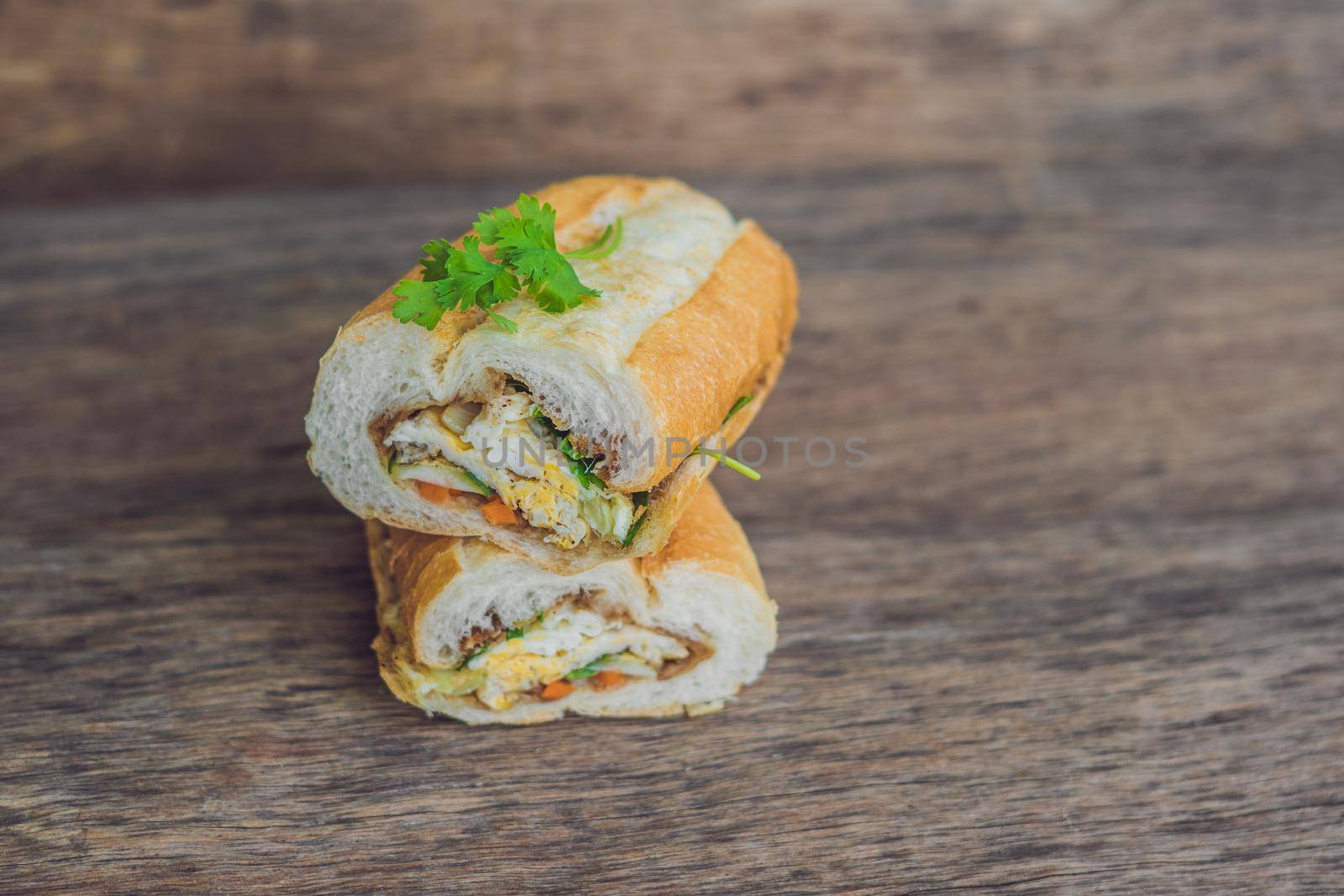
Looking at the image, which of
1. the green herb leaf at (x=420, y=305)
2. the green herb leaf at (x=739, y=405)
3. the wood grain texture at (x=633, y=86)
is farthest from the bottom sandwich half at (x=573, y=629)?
the wood grain texture at (x=633, y=86)

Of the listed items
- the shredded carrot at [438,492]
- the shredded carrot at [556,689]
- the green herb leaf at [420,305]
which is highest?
the green herb leaf at [420,305]

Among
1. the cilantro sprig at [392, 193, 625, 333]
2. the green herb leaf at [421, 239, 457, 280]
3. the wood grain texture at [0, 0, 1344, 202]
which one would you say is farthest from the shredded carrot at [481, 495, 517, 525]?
the wood grain texture at [0, 0, 1344, 202]

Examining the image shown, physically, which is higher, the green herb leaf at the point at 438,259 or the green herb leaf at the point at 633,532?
the green herb leaf at the point at 438,259

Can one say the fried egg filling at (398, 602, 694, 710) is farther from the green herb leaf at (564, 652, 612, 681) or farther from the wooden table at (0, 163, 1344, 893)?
the wooden table at (0, 163, 1344, 893)

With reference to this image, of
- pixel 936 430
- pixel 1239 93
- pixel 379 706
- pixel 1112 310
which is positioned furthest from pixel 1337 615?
pixel 1239 93

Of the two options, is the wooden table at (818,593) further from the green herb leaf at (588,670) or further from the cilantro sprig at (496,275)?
the cilantro sprig at (496,275)
